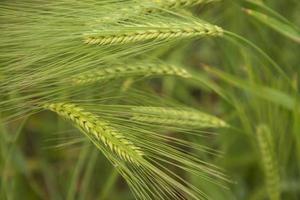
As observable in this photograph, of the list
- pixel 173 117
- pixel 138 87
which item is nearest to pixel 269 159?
pixel 173 117

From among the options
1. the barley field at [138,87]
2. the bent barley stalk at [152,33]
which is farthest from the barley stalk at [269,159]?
the bent barley stalk at [152,33]

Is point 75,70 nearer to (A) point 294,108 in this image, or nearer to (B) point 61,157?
(A) point 294,108

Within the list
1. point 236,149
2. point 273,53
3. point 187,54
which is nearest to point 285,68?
point 273,53

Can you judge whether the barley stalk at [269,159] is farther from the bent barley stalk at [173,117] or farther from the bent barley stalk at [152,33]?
the bent barley stalk at [152,33]

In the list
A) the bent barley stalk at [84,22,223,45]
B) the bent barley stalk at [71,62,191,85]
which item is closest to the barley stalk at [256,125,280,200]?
the bent barley stalk at [71,62,191,85]

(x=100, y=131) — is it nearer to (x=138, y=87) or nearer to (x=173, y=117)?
(x=173, y=117)

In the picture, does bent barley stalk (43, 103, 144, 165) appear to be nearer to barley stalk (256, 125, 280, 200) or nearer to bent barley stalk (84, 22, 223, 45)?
bent barley stalk (84, 22, 223, 45)

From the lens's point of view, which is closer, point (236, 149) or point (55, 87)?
point (55, 87)

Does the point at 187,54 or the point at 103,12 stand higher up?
the point at 103,12
